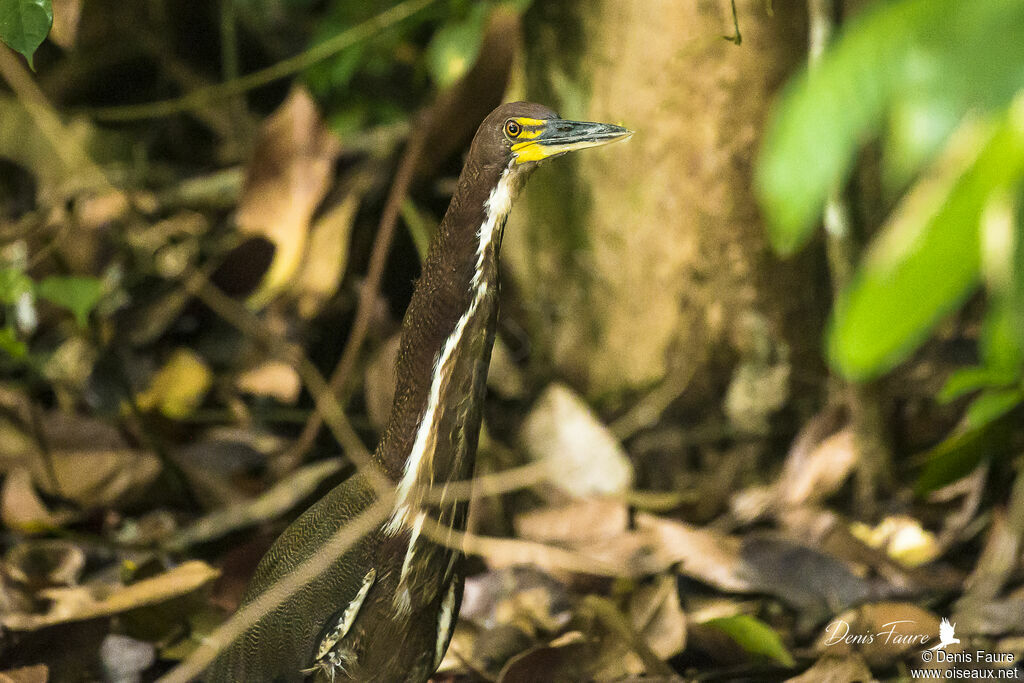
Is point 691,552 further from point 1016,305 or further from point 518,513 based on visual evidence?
point 1016,305

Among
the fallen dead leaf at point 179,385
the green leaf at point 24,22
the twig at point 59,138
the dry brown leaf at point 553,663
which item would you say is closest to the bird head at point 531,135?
the green leaf at point 24,22

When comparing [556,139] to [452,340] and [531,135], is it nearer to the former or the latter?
[531,135]

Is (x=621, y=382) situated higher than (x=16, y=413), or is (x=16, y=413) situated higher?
(x=16, y=413)

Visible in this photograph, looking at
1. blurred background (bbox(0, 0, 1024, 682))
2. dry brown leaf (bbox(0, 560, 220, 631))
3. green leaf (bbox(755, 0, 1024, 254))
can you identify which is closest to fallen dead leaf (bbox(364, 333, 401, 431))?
blurred background (bbox(0, 0, 1024, 682))

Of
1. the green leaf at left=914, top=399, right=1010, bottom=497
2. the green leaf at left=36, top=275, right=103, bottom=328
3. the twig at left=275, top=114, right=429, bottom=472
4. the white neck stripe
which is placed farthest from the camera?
the twig at left=275, top=114, right=429, bottom=472

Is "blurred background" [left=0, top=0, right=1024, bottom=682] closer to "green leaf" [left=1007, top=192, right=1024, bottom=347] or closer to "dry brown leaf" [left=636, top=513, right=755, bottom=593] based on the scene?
"dry brown leaf" [left=636, top=513, right=755, bottom=593]

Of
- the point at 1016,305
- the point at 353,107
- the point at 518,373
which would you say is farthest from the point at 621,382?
the point at 1016,305
